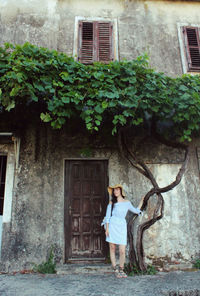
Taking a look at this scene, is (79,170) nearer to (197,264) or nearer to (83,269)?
(83,269)

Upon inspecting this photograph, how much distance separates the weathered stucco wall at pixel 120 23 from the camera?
6.27 m

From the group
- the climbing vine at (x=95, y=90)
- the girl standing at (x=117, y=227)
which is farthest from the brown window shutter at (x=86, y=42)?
the girl standing at (x=117, y=227)

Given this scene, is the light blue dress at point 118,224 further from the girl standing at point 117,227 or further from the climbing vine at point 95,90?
the climbing vine at point 95,90

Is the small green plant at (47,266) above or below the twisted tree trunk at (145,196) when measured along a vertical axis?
below

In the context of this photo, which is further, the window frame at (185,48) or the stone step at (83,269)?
the window frame at (185,48)

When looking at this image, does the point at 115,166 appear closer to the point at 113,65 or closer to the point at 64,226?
the point at 64,226

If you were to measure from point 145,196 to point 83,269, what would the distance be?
6.47 feet

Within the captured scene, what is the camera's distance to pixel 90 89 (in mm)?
4332

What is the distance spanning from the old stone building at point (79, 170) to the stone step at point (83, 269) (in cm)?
19

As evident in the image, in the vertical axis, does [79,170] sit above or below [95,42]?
below

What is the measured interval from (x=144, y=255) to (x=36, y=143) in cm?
343

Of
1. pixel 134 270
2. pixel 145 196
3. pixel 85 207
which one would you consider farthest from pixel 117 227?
pixel 85 207

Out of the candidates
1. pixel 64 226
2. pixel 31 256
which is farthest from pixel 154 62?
pixel 31 256

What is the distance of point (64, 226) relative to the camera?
5.21 meters
